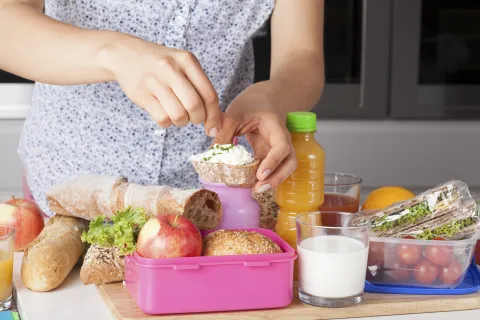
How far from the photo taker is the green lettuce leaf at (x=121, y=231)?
4.07 ft

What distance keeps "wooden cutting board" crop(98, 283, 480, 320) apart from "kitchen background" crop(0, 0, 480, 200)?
1.35 meters

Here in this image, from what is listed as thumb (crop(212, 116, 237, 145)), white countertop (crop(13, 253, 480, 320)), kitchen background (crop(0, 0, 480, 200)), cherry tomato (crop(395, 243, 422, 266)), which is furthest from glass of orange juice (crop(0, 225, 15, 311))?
kitchen background (crop(0, 0, 480, 200))

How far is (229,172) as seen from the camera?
1.36 metres

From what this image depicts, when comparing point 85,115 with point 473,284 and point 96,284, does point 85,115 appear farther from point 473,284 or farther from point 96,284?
point 473,284

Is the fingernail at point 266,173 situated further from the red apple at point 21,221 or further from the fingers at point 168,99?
the red apple at point 21,221

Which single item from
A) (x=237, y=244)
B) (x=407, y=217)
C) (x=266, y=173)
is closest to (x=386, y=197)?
(x=407, y=217)

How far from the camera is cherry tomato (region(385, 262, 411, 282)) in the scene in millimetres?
1291

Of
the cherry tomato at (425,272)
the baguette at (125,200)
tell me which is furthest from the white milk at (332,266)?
the baguette at (125,200)

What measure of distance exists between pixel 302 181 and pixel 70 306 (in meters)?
0.43

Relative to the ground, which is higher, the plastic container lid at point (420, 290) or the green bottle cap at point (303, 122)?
the green bottle cap at point (303, 122)

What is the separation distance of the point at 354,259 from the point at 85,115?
31.4 inches

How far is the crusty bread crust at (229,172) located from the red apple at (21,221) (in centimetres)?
35

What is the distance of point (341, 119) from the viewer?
2617 mm

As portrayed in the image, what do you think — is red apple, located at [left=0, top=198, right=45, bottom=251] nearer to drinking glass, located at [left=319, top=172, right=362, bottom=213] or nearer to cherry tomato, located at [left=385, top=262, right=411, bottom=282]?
drinking glass, located at [left=319, top=172, right=362, bottom=213]
